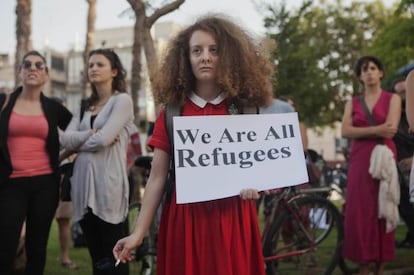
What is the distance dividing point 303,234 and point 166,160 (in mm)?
2834

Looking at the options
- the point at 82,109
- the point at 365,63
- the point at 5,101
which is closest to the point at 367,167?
the point at 365,63

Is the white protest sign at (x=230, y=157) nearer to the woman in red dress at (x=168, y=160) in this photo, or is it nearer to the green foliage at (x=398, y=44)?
the woman in red dress at (x=168, y=160)

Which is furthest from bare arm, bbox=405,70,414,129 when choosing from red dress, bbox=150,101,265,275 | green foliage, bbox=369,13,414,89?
green foliage, bbox=369,13,414,89

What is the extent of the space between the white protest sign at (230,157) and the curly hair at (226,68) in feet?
0.44

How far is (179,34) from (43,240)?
85.2 inches

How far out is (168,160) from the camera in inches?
104

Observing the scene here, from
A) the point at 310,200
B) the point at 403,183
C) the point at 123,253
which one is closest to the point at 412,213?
the point at 403,183

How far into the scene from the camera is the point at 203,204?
2.53 meters

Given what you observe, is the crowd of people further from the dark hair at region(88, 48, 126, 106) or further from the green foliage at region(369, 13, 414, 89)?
the green foliage at region(369, 13, 414, 89)

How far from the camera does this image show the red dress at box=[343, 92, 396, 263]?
15.6 ft

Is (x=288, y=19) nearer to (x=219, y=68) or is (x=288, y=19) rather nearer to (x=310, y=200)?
(x=310, y=200)

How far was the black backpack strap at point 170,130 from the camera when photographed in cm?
258

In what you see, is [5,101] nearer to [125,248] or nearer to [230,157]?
[125,248]

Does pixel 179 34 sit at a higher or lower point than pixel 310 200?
higher
